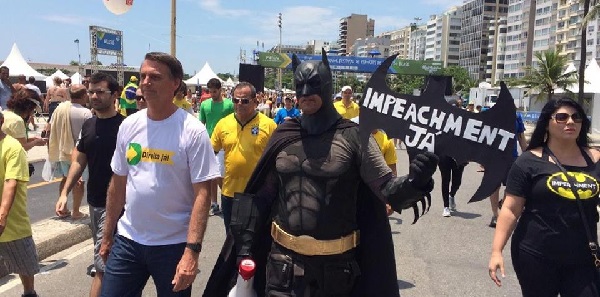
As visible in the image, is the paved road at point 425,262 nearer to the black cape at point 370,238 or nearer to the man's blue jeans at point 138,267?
the man's blue jeans at point 138,267

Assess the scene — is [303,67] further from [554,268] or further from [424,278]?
[424,278]

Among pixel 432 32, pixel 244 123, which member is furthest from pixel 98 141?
pixel 432 32

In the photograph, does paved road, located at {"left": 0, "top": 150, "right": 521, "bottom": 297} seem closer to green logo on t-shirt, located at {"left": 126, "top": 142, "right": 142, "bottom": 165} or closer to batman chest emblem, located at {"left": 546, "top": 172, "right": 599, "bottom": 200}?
batman chest emblem, located at {"left": 546, "top": 172, "right": 599, "bottom": 200}

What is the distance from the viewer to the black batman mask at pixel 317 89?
2.74m

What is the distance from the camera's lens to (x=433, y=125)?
2.31 m

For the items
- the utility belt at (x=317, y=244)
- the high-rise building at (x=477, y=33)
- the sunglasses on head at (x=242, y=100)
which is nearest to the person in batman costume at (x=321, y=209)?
the utility belt at (x=317, y=244)

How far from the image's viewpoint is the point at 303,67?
2.78 metres

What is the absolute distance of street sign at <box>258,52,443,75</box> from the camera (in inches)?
1577

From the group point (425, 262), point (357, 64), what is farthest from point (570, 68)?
point (425, 262)

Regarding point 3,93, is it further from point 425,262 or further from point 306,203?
point 306,203

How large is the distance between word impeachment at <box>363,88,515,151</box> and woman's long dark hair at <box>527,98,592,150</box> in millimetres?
1204

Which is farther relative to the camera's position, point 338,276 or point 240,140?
point 240,140

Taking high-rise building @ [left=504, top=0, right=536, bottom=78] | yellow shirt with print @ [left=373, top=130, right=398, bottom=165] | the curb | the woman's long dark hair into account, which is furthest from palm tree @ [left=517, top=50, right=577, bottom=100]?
high-rise building @ [left=504, top=0, right=536, bottom=78]

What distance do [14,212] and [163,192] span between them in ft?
6.03
